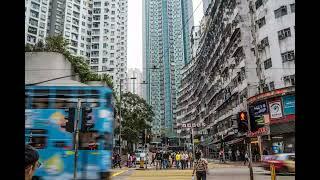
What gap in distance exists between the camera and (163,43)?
52.4m

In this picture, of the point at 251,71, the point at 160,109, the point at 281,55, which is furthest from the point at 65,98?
the point at 160,109

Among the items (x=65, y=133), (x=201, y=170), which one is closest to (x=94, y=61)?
(x=65, y=133)

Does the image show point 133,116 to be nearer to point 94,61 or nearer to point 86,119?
point 86,119

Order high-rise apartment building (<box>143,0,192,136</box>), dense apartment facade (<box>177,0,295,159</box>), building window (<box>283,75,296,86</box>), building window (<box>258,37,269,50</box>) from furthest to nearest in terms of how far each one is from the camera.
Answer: high-rise apartment building (<box>143,0,192,136</box>), building window (<box>258,37,269,50</box>), building window (<box>283,75,296,86</box>), dense apartment facade (<box>177,0,295,159</box>)

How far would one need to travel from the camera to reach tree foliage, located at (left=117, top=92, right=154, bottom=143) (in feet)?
160

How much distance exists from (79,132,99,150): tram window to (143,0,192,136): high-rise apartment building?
10.3 metres

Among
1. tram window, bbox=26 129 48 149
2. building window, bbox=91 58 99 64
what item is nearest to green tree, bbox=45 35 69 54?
tram window, bbox=26 129 48 149

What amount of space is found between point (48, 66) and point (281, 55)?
2132 cm

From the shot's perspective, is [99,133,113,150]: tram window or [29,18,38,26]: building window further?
[29,18,38,26]: building window

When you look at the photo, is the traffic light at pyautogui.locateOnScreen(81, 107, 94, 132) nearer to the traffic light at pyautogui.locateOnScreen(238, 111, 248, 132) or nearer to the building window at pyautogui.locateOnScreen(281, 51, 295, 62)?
the traffic light at pyautogui.locateOnScreen(238, 111, 248, 132)

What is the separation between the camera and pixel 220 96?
5600cm

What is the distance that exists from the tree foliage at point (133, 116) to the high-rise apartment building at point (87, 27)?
3213 cm

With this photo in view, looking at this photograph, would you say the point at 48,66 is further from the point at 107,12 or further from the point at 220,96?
the point at 107,12
